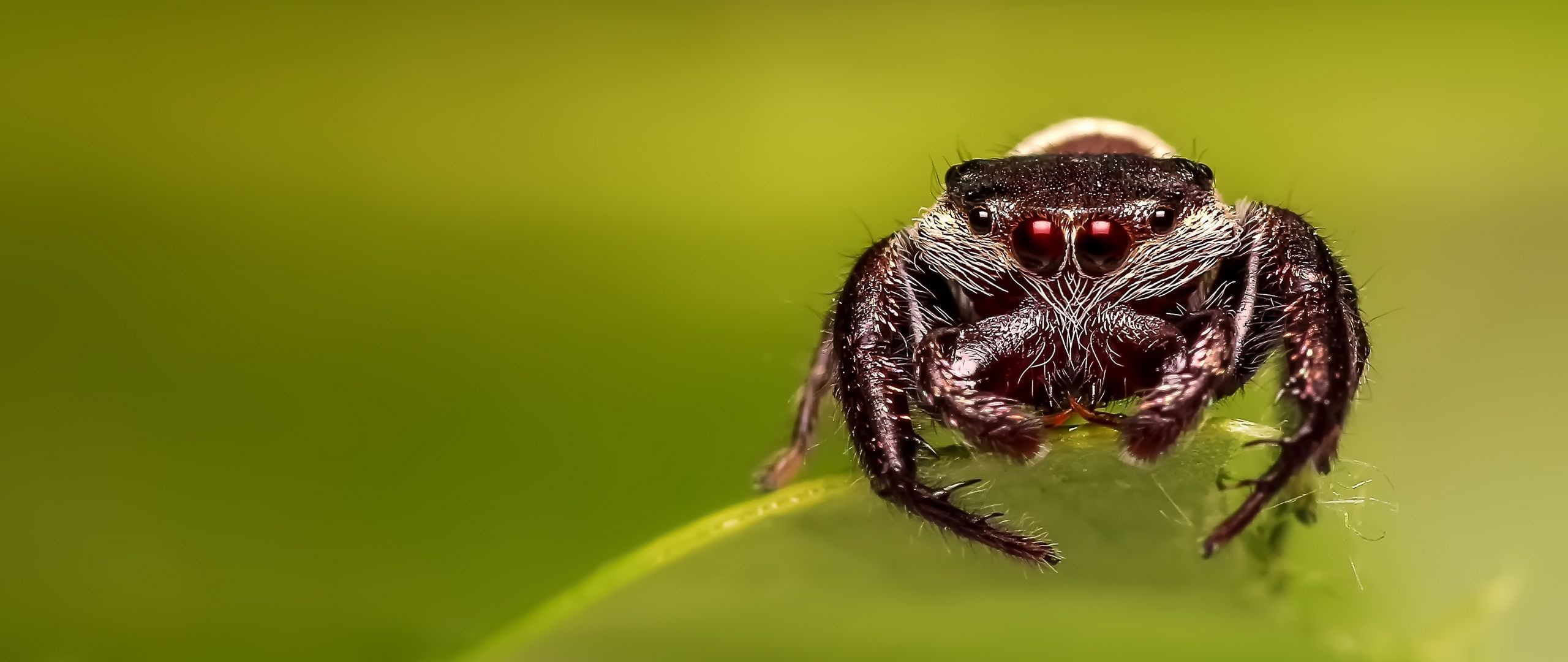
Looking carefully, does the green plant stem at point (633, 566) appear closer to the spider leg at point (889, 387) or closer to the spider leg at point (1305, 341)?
the spider leg at point (889, 387)

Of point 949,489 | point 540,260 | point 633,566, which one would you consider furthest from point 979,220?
point 540,260

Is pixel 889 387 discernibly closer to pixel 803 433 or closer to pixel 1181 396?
pixel 1181 396

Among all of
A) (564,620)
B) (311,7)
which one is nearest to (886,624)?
(564,620)

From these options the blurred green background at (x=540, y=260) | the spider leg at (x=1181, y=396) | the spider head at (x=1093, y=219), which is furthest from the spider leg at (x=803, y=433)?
the spider leg at (x=1181, y=396)

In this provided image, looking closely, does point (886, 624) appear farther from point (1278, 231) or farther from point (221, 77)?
point (221, 77)

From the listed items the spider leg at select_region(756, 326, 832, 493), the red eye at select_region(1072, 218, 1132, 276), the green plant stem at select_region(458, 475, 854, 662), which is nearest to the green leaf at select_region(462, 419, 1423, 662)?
the green plant stem at select_region(458, 475, 854, 662)
